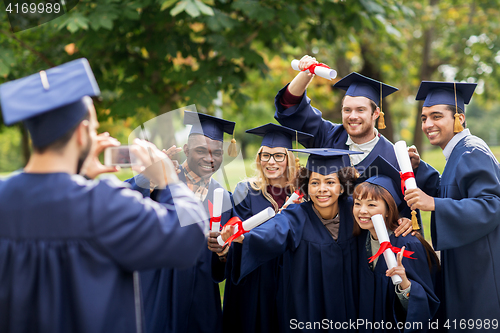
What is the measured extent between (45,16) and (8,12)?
0.80 meters

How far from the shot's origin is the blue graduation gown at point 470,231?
2.87 m

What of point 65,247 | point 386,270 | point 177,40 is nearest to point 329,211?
point 386,270

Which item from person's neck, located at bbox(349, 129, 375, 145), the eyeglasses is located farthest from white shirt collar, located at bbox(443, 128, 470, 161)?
the eyeglasses

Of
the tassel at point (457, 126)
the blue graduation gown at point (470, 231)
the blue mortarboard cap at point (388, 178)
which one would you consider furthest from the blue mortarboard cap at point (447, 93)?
the blue mortarboard cap at point (388, 178)

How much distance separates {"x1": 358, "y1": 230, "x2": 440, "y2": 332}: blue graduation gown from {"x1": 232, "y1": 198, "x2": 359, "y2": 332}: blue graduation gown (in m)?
0.09

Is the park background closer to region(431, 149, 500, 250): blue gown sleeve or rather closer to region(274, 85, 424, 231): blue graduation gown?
region(274, 85, 424, 231): blue graduation gown

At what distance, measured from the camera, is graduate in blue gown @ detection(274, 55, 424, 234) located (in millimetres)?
3672

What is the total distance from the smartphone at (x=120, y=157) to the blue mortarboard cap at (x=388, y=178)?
6.45 ft

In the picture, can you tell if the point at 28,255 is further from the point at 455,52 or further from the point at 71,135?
the point at 455,52

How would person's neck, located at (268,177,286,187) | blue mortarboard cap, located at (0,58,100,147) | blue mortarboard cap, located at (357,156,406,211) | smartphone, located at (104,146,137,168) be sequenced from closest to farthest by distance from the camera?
blue mortarboard cap, located at (0,58,100,147) < smartphone, located at (104,146,137,168) < blue mortarboard cap, located at (357,156,406,211) < person's neck, located at (268,177,286,187)

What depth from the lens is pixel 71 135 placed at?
5.52ft

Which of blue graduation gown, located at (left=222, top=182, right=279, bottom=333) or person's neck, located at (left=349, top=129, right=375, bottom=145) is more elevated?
person's neck, located at (left=349, top=129, right=375, bottom=145)

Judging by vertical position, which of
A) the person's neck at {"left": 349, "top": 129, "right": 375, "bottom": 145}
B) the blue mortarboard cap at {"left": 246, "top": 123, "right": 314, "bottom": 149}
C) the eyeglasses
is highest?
the blue mortarboard cap at {"left": 246, "top": 123, "right": 314, "bottom": 149}

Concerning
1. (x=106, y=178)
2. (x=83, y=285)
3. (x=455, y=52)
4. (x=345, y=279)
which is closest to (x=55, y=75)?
(x=106, y=178)
